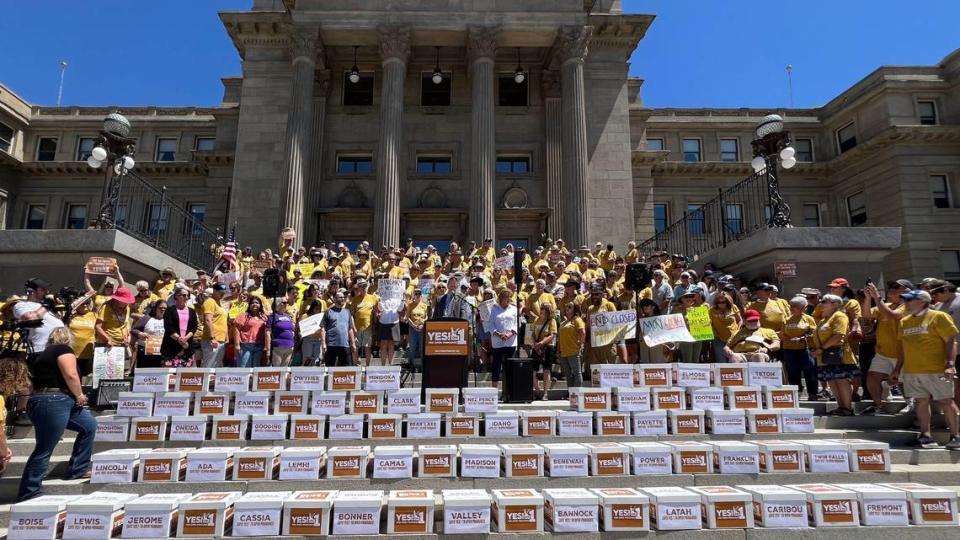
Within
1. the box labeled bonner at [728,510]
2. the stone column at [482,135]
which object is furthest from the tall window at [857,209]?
the box labeled bonner at [728,510]

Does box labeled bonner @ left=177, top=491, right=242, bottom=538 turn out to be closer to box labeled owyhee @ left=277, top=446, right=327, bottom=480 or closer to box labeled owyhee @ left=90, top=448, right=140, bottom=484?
box labeled owyhee @ left=277, top=446, right=327, bottom=480

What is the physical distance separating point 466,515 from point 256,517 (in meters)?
2.29

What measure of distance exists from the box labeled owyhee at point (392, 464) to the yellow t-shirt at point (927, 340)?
24.7ft

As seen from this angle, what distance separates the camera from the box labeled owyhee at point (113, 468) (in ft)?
23.5

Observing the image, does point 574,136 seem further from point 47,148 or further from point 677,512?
point 47,148

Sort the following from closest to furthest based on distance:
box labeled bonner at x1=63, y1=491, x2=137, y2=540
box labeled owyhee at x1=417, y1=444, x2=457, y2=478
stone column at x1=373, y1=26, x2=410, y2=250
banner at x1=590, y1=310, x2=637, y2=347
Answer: box labeled bonner at x1=63, y1=491, x2=137, y2=540 → box labeled owyhee at x1=417, y1=444, x2=457, y2=478 → banner at x1=590, y1=310, x2=637, y2=347 → stone column at x1=373, y1=26, x2=410, y2=250

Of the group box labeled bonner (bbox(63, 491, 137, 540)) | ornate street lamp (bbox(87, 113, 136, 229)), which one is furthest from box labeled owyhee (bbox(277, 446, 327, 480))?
ornate street lamp (bbox(87, 113, 136, 229))

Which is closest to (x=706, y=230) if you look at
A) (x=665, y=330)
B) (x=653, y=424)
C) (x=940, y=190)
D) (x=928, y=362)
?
(x=665, y=330)

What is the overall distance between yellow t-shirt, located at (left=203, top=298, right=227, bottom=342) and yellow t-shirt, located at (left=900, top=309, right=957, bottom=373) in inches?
469

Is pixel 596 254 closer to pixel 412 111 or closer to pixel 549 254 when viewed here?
pixel 549 254

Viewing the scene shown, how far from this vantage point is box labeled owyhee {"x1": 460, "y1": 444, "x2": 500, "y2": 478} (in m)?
7.36

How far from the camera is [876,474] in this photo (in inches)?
297

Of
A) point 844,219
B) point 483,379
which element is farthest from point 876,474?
point 844,219

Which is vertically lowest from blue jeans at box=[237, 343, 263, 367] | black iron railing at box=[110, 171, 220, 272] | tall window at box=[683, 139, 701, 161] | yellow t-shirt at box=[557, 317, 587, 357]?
blue jeans at box=[237, 343, 263, 367]
